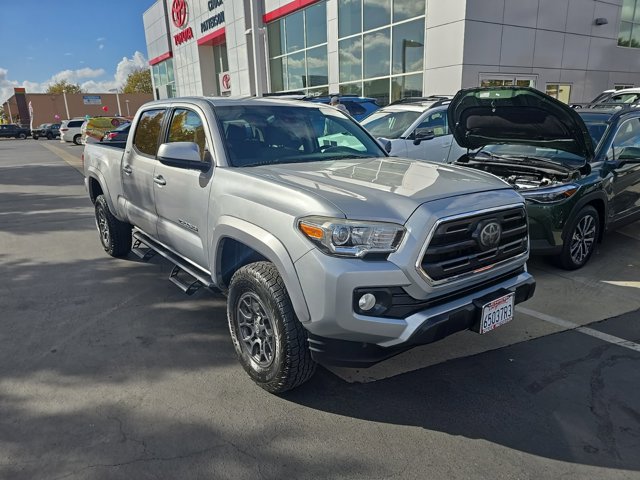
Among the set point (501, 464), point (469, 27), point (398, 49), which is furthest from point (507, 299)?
point (398, 49)

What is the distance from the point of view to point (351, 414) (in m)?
2.80

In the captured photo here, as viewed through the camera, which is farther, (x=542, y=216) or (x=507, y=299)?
→ (x=542, y=216)

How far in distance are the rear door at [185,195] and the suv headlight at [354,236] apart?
125 centimetres

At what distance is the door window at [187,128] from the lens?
12.0 ft

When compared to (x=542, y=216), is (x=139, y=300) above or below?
below

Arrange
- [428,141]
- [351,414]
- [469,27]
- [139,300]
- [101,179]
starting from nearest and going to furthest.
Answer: [351,414] → [139,300] → [101,179] → [428,141] → [469,27]

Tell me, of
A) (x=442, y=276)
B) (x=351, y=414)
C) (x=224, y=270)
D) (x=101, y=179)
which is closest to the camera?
(x=442, y=276)

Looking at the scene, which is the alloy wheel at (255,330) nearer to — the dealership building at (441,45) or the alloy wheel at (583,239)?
the alloy wheel at (583,239)

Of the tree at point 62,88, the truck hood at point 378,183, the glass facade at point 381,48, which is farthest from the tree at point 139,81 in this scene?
the truck hood at point 378,183

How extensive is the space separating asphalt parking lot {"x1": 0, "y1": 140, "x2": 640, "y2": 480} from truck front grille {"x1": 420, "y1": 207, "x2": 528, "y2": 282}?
910 mm

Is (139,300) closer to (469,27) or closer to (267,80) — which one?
(469,27)

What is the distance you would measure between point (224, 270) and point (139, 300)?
5.40ft

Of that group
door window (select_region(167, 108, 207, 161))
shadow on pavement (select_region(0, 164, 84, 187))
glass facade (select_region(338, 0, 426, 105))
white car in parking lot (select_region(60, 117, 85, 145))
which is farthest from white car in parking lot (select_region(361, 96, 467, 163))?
white car in parking lot (select_region(60, 117, 85, 145))

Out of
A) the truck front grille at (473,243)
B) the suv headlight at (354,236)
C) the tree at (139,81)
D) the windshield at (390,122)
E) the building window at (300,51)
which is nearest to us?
the suv headlight at (354,236)
